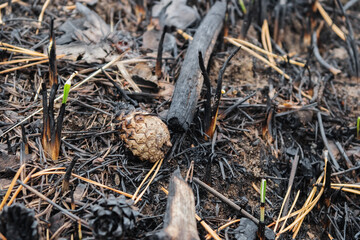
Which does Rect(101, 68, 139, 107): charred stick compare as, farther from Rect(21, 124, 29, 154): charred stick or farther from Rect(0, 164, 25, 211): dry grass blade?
Rect(0, 164, 25, 211): dry grass blade

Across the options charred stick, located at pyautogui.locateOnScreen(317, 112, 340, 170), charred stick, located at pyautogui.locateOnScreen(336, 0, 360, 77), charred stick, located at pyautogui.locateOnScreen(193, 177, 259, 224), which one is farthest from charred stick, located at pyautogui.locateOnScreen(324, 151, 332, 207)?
charred stick, located at pyautogui.locateOnScreen(336, 0, 360, 77)

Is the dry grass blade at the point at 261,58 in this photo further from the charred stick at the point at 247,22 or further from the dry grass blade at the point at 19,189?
the dry grass blade at the point at 19,189

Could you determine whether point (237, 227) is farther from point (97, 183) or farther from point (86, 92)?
point (86, 92)

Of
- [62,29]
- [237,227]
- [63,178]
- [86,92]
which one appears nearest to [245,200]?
[237,227]

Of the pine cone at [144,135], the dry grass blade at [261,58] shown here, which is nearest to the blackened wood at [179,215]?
the pine cone at [144,135]

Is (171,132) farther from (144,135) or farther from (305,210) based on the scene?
(305,210)

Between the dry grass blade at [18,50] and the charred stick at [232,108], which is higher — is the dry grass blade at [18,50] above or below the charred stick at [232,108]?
above
